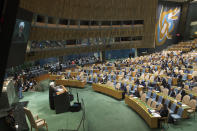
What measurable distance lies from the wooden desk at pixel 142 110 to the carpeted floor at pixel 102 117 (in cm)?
22

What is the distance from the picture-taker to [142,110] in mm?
7680

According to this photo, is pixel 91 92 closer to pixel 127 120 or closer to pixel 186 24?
pixel 127 120

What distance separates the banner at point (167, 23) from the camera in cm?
2857

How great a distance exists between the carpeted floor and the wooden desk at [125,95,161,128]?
220 millimetres

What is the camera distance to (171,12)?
30.7m

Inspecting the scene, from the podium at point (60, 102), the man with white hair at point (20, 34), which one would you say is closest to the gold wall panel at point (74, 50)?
the podium at point (60, 102)

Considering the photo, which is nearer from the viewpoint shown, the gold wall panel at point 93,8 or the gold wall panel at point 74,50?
the gold wall panel at point 93,8

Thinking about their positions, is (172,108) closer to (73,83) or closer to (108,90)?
(108,90)

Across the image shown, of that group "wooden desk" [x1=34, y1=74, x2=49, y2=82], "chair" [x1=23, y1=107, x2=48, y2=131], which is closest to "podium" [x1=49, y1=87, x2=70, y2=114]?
"chair" [x1=23, y1=107, x2=48, y2=131]

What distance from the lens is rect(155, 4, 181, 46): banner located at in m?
28.6

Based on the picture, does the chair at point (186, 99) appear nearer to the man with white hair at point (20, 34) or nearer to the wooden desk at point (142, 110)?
the wooden desk at point (142, 110)

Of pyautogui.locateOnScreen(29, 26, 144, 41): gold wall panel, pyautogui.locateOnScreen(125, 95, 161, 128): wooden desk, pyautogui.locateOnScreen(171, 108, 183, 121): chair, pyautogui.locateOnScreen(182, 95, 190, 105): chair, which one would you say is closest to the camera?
pyautogui.locateOnScreen(171, 108, 183, 121): chair

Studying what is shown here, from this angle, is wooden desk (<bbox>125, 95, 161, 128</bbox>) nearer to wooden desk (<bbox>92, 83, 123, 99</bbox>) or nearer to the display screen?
wooden desk (<bbox>92, 83, 123, 99</bbox>)

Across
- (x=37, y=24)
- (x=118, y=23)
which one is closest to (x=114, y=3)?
(x=118, y=23)
